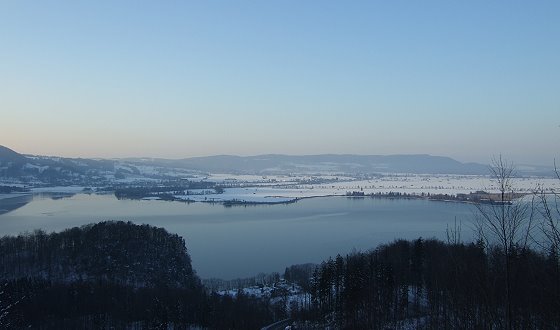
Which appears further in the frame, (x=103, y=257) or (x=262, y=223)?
(x=262, y=223)

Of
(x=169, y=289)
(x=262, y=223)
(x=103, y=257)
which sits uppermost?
(x=103, y=257)

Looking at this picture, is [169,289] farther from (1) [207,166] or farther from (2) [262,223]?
(1) [207,166]

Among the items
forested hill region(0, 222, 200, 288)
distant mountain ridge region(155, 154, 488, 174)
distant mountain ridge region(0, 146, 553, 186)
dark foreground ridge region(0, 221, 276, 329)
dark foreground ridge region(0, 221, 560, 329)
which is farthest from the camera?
distant mountain ridge region(155, 154, 488, 174)

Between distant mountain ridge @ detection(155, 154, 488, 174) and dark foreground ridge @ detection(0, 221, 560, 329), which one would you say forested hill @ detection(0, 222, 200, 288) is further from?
distant mountain ridge @ detection(155, 154, 488, 174)

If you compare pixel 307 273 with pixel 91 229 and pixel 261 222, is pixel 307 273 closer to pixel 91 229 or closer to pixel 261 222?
pixel 91 229

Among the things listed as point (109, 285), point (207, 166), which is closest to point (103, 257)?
point (109, 285)

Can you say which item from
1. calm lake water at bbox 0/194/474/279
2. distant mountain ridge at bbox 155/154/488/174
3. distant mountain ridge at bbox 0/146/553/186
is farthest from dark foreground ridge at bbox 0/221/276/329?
distant mountain ridge at bbox 155/154/488/174

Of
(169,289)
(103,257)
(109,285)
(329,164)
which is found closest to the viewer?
(109,285)
